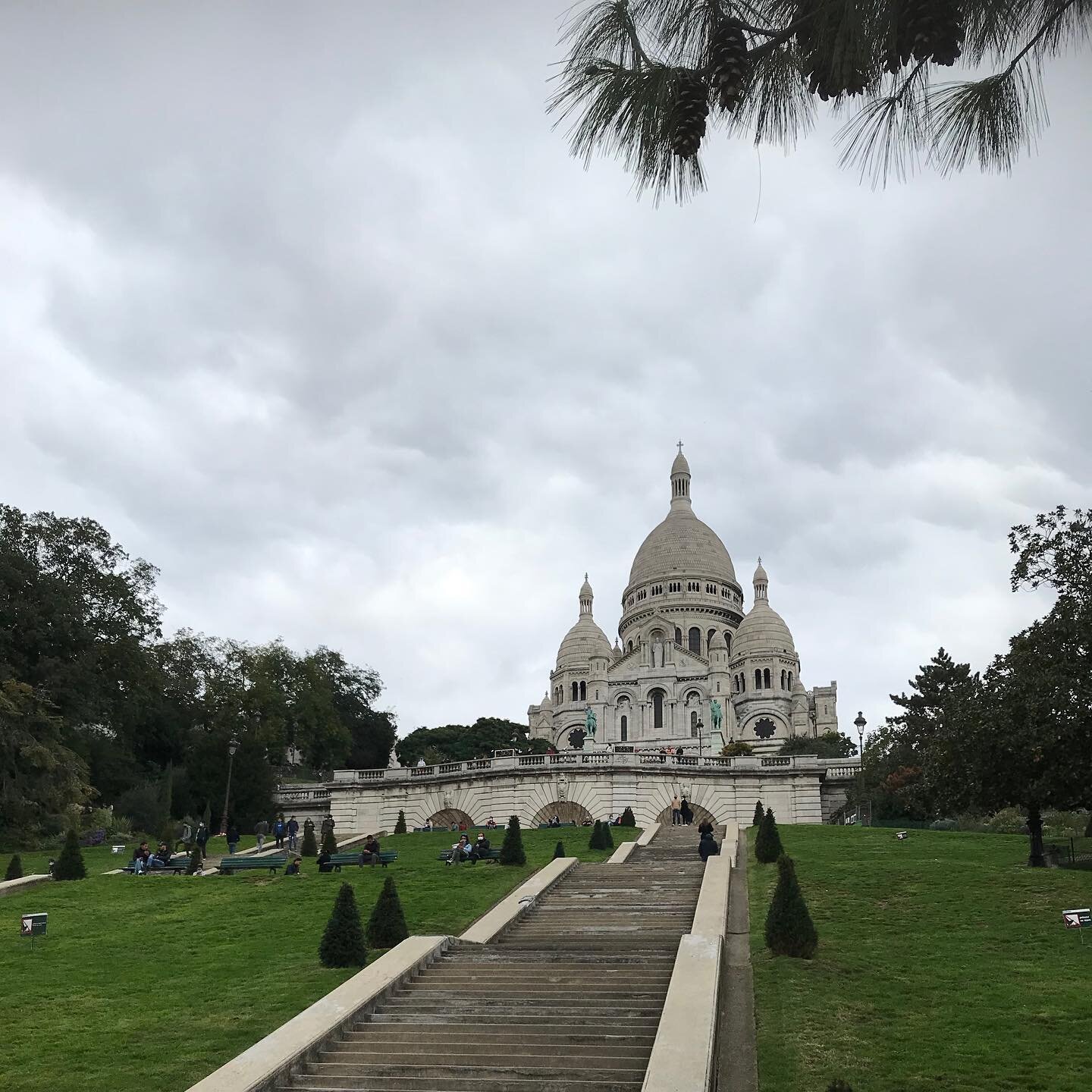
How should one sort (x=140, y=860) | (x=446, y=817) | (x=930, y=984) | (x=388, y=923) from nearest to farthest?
1. (x=930, y=984)
2. (x=388, y=923)
3. (x=140, y=860)
4. (x=446, y=817)

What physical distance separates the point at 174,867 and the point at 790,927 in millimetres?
21417

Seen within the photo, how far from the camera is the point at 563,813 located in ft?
166

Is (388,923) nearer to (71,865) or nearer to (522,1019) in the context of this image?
(522,1019)

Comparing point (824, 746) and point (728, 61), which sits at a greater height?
point (824, 746)

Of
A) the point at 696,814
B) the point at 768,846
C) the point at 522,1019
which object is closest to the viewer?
the point at 522,1019

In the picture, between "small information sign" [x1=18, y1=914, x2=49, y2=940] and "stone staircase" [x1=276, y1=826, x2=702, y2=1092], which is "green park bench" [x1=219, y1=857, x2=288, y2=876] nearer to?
"small information sign" [x1=18, y1=914, x2=49, y2=940]

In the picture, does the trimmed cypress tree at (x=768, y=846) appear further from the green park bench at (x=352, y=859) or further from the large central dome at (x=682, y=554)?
the large central dome at (x=682, y=554)

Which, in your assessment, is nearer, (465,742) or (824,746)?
(824,746)

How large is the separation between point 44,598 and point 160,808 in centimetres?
992

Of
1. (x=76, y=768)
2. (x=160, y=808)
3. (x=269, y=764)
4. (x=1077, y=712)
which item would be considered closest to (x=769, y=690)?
(x=269, y=764)

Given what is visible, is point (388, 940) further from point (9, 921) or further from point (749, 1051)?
point (9, 921)

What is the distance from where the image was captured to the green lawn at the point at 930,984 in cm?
1373

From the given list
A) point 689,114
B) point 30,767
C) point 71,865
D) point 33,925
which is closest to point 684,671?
point 30,767

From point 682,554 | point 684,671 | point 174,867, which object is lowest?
point 174,867
